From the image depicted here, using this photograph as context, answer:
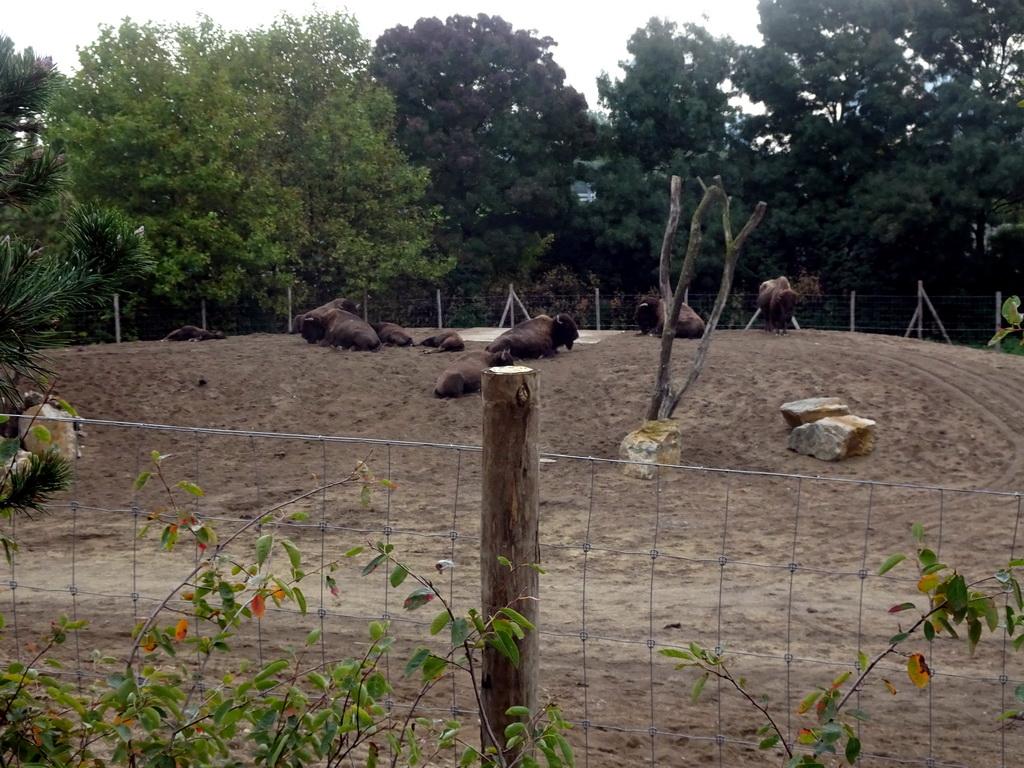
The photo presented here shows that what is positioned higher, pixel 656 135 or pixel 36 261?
pixel 656 135

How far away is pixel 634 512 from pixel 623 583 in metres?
2.16

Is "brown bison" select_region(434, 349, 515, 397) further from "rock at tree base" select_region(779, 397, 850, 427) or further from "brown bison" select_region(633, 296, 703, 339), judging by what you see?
"brown bison" select_region(633, 296, 703, 339)

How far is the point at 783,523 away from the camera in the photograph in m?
9.51

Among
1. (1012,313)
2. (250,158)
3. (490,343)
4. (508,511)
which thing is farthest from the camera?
(250,158)

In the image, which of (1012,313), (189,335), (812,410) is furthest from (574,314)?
(1012,313)

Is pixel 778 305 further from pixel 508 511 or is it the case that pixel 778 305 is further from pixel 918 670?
pixel 918 670

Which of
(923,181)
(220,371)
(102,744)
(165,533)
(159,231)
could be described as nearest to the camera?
(165,533)

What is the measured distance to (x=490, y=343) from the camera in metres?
18.5

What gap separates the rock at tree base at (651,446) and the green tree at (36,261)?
25.4ft

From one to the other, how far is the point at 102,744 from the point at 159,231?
724 inches

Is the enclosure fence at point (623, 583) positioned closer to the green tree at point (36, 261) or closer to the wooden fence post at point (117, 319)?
the green tree at point (36, 261)

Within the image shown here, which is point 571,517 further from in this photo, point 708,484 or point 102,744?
point 102,744

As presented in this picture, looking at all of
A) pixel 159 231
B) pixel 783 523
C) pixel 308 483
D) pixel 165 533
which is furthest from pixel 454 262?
pixel 165 533

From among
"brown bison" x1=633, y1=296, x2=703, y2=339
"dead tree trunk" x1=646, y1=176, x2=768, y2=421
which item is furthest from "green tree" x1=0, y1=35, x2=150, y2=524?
"brown bison" x1=633, y1=296, x2=703, y2=339
